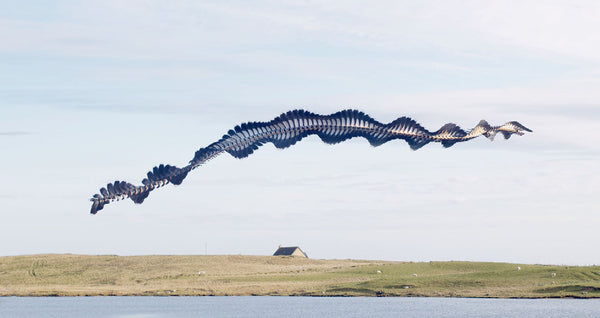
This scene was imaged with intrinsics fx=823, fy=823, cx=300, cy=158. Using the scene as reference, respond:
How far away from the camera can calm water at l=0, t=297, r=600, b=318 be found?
196 feet

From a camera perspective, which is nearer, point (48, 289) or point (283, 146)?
point (283, 146)

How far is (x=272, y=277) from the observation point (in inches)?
3551

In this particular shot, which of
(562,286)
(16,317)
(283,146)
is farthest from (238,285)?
(283,146)

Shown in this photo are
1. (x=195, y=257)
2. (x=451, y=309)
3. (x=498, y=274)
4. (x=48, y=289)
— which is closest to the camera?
(x=451, y=309)

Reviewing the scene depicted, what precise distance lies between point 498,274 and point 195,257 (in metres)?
54.0

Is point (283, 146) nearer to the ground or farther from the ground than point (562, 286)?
farther from the ground

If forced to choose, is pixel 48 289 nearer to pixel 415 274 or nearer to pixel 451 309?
pixel 415 274

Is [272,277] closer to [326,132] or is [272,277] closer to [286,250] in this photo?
[286,250]

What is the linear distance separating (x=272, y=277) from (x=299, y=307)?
21.6 metres

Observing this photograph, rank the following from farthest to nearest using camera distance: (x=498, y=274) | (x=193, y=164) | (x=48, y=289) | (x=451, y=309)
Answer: (x=48, y=289) < (x=498, y=274) < (x=451, y=309) < (x=193, y=164)

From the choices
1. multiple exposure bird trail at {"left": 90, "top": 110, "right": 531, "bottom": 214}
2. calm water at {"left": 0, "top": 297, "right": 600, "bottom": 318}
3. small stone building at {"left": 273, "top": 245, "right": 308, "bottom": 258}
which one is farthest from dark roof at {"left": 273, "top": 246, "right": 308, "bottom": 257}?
multiple exposure bird trail at {"left": 90, "top": 110, "right": 531, "bottom": 214}

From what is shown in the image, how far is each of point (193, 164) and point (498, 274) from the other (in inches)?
2392

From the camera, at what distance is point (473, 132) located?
23.1 m

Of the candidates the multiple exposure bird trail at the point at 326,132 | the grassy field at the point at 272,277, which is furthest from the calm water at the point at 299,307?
the multiple exposure bird trail at the point at 326,132
